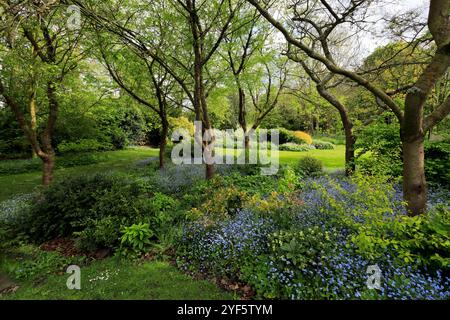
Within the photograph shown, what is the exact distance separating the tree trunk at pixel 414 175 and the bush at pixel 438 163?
259 centimetres

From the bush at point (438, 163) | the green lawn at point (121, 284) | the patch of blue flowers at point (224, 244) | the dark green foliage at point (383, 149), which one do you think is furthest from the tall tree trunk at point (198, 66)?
the bush at point (438, 163)

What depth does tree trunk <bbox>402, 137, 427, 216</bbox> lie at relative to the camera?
300 cm

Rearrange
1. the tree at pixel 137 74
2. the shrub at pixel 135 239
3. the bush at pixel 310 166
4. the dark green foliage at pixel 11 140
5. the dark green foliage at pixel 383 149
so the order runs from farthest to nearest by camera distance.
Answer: the dark green foliage at pixel 11 140, the bush at pixel 310 166, the tree at pixel 137 74, the dark green foliage at pixel 383 149, the shrub at pixel 135 239

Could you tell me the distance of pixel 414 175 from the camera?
3.09 m

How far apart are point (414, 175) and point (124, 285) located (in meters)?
4.52

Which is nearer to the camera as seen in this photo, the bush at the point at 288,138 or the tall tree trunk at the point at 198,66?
the tall tree trunk at the point at 198,66

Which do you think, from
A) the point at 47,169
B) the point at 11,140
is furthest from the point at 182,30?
the point at 11,140

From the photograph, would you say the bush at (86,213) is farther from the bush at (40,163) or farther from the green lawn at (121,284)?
the bush at (40,163)

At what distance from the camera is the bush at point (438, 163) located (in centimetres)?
Answer: 493

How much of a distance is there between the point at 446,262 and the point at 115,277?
392cm

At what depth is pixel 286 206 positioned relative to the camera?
377 cm
